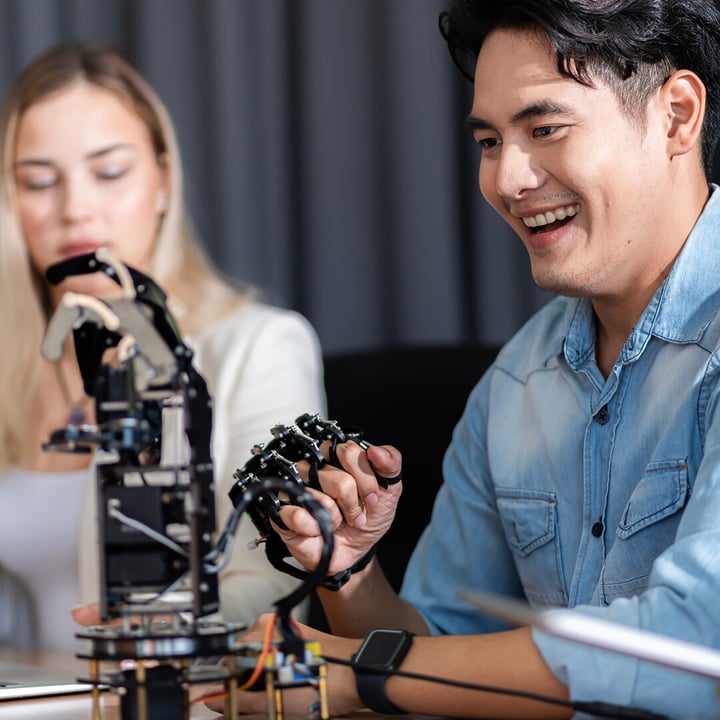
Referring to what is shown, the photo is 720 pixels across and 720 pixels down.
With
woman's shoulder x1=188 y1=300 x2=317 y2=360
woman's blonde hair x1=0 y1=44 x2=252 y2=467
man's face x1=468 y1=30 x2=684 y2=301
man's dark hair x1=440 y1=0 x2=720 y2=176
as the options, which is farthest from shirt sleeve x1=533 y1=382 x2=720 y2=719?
woman's blonde hair x1=0 y1=44 x2=252 y2=467

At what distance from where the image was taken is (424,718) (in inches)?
37.8

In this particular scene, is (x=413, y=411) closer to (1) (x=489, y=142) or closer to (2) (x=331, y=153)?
(1) (x=489, y=142)

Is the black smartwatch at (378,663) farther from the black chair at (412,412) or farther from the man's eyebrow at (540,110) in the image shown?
the black chair at (412,412)

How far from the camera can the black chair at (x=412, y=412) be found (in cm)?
174

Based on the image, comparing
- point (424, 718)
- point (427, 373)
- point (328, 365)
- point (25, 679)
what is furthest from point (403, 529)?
point (424, 718)

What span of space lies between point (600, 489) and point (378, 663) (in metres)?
0.37

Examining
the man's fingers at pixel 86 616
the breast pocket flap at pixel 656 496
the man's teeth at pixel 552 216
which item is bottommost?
the man's fingers at pixel 86 616

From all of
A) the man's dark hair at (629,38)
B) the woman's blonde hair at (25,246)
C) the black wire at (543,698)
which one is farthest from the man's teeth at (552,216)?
the woman's blonde hair at (25,246)

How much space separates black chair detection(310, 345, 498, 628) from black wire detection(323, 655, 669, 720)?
0.74 metres

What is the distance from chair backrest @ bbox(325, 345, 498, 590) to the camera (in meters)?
1.74

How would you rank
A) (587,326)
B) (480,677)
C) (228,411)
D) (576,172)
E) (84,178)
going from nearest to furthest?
1. (480,677)
2. (576,172)
3. (587,326)
4. (228,411)
5. (84,178)

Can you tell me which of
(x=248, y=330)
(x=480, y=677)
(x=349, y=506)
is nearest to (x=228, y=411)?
(x=248, y=330)

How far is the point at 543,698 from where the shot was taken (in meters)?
0.86

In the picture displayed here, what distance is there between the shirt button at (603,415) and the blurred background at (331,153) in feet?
3.12
